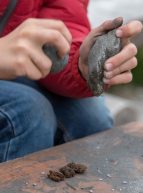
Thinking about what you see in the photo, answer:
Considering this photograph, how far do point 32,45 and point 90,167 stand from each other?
13.1 inches

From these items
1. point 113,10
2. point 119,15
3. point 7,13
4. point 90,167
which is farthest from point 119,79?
point 113,10

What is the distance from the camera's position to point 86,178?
2.42ft

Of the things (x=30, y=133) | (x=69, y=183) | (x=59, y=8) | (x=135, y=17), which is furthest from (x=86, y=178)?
(x=135, y=17)

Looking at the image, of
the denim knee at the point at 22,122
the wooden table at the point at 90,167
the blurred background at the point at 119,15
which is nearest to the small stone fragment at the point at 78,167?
the wooden table at the point at 90,167

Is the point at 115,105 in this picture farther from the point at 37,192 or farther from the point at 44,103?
the point at 37,192

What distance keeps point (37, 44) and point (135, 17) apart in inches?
51.2

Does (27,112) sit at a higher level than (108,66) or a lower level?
lower

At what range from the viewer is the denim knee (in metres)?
0.90

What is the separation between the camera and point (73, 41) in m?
1.10

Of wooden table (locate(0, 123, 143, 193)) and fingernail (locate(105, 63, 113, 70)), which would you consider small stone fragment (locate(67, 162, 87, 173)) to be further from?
fingernail (locate(105, 63, 113, 70))

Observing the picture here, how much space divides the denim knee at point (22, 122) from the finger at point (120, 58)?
0.86ft

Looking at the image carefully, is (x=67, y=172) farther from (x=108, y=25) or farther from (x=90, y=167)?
(x=108, y=25)

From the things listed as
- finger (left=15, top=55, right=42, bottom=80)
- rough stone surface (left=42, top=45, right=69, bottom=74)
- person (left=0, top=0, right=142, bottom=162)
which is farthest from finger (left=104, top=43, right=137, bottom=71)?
finger (left=15, top=55, right=42, bottom=80)

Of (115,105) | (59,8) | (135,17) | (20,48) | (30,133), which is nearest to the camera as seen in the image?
(20,48)
